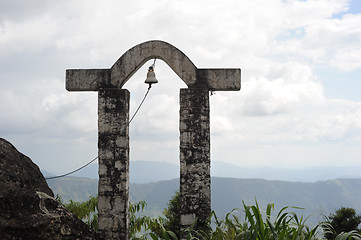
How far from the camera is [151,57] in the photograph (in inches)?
313

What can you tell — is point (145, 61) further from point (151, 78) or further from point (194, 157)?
point (194, 157)

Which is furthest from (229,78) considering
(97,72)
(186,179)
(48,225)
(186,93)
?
(48,225)

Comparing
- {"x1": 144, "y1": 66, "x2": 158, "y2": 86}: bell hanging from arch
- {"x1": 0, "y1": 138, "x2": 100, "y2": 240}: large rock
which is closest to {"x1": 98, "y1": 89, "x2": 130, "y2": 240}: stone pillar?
{"x1": 144, "y1": 66, "x2": 158, "y2": 86}: bell hanging from arch

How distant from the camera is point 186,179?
7574mm

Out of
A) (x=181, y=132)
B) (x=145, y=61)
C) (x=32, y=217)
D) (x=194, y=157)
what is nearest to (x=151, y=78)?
(x=145, y=61)

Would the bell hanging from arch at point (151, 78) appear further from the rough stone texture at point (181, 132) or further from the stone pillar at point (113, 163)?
the stone pillar at point (113, 163)

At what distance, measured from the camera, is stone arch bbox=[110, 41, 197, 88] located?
306 inches

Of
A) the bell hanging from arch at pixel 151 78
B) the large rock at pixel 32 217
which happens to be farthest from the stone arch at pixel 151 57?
the large rock at pixel 32 217

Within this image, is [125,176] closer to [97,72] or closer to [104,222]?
[104,222]

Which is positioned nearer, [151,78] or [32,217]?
[32,217]

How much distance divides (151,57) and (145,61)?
0.66ft

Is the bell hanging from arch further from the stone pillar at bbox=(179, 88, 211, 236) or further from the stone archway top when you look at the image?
the stone pillar at bbox=(179, 88, 211, 236)

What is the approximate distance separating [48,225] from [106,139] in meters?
2.45

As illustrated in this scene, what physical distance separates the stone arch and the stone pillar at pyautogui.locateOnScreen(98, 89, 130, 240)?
1.32ft
